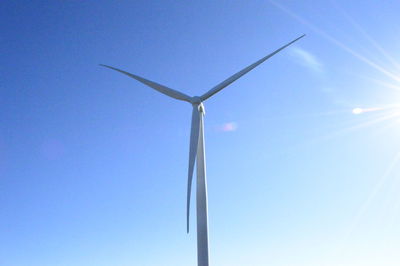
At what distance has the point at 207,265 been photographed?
83.3 feet

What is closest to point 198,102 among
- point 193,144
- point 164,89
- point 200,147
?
point 164,89

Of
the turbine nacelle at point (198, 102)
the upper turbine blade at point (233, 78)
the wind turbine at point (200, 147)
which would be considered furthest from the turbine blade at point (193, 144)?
the upper turbine blade at point (233, 78)

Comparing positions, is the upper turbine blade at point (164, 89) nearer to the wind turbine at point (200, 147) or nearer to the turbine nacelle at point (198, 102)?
the wind turbine at point (200, 147)

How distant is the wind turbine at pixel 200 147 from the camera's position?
26.1 m

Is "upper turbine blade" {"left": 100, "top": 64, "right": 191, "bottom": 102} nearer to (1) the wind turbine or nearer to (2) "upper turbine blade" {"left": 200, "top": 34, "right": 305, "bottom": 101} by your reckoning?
(1) the wind turbine

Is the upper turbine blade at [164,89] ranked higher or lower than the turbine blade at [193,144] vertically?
higher

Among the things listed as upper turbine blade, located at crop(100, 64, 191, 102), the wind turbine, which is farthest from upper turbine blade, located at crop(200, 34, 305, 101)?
upper turbine blade, located at crop(100, 64, 191, 102)

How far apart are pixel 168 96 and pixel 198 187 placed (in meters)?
11.6

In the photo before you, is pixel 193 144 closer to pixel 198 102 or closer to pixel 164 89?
pixel 198 102

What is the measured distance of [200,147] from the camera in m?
30.6

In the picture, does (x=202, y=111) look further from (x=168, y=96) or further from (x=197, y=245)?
(x=197, y=245)

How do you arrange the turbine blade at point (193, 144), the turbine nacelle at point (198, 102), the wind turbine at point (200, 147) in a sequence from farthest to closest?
the turbine nacelle at point (198, 102) → the turbine blade at point (193, 144) → the wind turbine at point (200, 147)

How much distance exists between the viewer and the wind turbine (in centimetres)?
2606

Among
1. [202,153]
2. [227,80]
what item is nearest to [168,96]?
[227,80]
